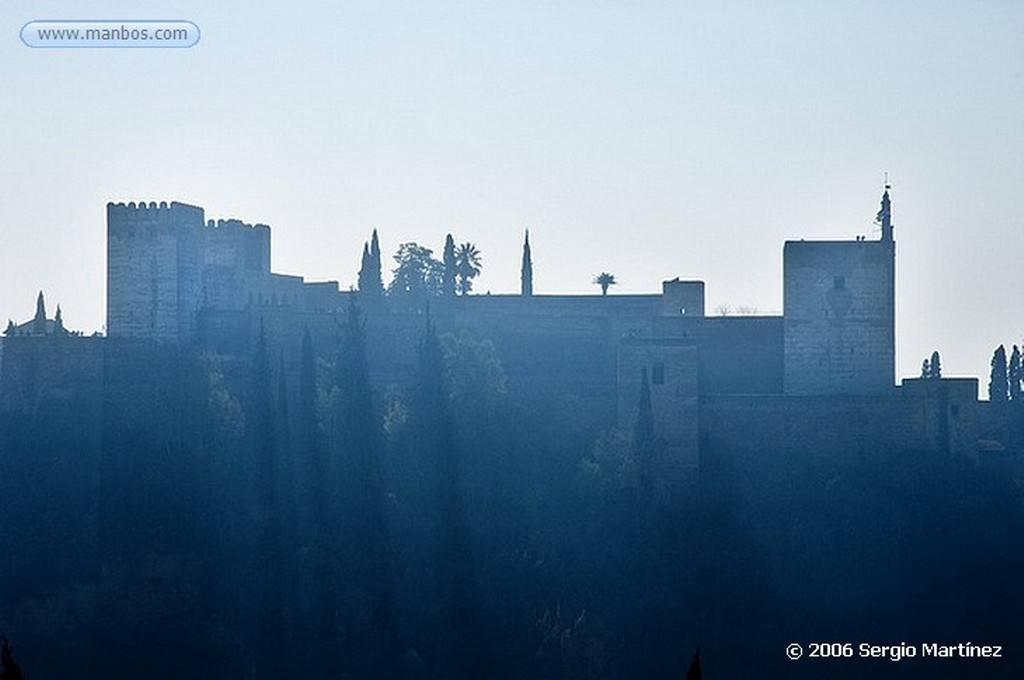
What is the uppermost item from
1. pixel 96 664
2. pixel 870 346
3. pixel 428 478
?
pixel 870 346

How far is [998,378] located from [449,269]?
14239 millimetres

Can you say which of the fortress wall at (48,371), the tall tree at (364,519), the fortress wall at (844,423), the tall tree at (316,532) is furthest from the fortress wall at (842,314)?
the fortress wall at (48,371)

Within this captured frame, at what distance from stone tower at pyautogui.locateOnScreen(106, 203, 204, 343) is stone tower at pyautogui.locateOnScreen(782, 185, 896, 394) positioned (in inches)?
542

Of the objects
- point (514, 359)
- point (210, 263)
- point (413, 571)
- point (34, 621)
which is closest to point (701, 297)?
point (514, 359)

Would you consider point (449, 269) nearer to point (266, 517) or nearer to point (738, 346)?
point (738, 346)

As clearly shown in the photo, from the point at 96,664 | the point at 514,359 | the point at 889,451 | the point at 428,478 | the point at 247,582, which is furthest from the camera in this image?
the point at 514,359

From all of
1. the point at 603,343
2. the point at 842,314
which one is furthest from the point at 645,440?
the point at 603,343

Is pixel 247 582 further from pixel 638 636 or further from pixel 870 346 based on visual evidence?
pixel 870 346

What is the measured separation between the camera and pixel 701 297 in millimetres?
50594

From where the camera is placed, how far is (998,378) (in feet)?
168

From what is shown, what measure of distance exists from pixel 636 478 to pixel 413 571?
5387mm

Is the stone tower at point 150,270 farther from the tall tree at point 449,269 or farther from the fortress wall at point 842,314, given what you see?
the fortress wall at point 842,314

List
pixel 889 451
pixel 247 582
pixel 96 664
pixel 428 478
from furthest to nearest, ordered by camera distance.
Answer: pixel 889 451
pixel 428 478
pixel 247 582
pixel 96 664

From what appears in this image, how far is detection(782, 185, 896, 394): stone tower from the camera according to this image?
45406 millimetres
